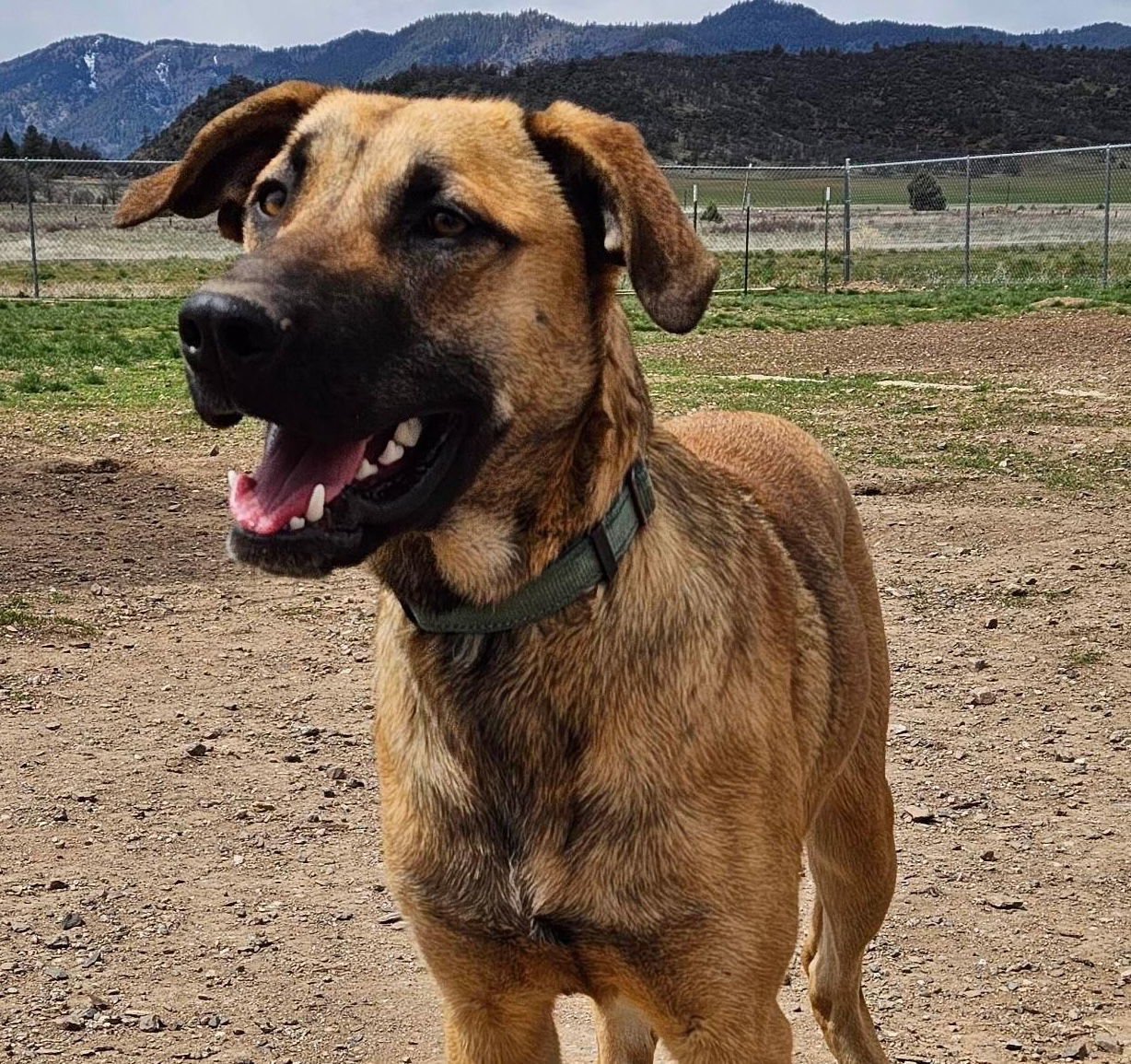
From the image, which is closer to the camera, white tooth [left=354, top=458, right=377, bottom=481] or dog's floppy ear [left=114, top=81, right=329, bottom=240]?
white tooth [left=354, top=458, right=377, bottom=481]

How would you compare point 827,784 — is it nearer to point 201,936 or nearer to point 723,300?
point 201,936

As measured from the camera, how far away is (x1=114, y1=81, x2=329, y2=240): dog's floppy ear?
9.29ft

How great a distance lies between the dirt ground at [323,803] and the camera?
3.60 m

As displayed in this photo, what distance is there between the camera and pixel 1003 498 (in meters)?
8.14

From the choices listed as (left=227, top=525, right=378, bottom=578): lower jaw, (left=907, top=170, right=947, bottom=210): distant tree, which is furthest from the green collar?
(left=907, top=170, right=947, bottom=210): distant tree

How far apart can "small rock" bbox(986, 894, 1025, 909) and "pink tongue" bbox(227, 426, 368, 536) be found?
8.30 feet

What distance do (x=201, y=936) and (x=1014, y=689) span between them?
308 cm

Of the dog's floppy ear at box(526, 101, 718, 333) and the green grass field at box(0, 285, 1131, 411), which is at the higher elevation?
the dog's floppy ear at box(526, 101, 718, 333)

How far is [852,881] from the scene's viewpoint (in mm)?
3455

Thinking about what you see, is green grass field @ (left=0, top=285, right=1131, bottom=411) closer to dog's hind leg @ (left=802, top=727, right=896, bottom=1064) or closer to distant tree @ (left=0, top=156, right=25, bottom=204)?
dog's hind leg @ (left=802, top=727, right=896, bottom=1064)

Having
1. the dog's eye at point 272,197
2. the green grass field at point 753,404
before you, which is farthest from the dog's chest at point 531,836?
the green grass field at point 753,404

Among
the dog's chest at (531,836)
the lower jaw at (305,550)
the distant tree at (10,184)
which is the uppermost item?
the distant tree at (10,184)

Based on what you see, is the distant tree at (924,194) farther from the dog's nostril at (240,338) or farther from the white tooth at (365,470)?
the dog's nostril at (240,338)

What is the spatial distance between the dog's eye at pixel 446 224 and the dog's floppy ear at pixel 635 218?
252 millimetres
